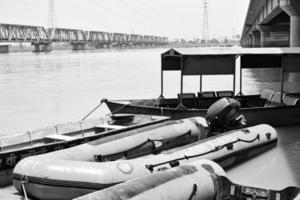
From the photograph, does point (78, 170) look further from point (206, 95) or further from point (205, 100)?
point (206, 95)

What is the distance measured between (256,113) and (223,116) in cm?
275

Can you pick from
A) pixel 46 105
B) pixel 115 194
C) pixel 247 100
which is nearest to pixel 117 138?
pixel 115 194

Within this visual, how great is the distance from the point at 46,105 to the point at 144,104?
9125 mm

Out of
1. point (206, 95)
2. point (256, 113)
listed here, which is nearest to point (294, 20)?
point (206, 95)

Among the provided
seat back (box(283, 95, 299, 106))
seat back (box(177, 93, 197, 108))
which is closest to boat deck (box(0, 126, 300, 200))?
seat back (box(283, 95, 299, 106))

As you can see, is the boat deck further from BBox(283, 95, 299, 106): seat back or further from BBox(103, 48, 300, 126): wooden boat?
BBox(283, 95, 299, 106): seat back

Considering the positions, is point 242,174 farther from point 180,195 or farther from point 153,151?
point 180,195

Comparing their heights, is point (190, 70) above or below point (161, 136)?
above

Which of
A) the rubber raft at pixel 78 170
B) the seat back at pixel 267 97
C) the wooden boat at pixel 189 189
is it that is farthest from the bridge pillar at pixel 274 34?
the wooden boat at pixel 189 189

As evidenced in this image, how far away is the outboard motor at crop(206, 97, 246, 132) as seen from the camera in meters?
13.4

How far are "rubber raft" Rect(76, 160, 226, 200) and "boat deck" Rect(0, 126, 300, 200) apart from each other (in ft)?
9.36

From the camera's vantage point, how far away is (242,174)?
11.4m

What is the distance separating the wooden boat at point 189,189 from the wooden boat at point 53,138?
153 inches

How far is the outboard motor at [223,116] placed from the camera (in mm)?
13367
